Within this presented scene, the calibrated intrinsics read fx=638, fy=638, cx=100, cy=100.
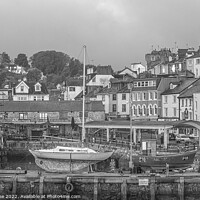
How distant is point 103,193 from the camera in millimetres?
47594

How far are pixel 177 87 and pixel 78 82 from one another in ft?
159

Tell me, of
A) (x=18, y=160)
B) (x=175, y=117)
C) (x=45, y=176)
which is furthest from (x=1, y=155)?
(x=45, y=176)

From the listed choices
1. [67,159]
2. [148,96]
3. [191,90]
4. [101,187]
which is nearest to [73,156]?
[67,159]

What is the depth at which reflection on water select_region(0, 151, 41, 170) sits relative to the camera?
75537mm

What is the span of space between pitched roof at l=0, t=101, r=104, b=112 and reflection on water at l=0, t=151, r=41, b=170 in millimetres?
21345

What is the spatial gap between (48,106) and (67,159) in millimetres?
49383

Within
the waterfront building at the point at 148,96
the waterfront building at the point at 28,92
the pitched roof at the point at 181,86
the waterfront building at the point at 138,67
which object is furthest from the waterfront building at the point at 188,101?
the waterfront building at the point at 138,67

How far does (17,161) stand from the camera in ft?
275

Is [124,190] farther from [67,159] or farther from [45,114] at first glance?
[45,114]

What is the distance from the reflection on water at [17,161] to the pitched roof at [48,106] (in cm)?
2134

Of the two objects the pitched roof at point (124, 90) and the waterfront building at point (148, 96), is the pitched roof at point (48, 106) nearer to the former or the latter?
the waterfront building at point (148, 96)

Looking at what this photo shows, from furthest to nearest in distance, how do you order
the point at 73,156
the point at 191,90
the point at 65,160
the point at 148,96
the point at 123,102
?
the point at 123,102 → the point at 148,96 → the point at 191,90 → the point at 65,160 → the point at 73,156

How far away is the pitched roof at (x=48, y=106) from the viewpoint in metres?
110

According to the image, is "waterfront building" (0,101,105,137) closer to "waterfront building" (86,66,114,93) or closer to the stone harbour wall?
"waterfront building" (86,66,114,93)
